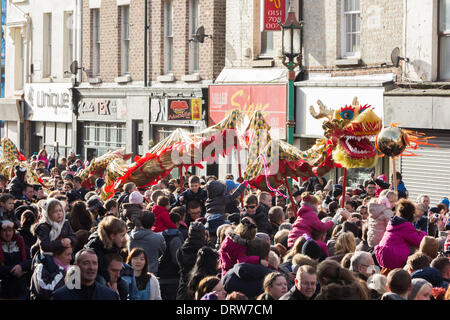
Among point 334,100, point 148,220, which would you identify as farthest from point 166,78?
point 148,220

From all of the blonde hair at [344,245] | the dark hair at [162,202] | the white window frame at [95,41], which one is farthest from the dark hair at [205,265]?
the white window frame at [95,41]

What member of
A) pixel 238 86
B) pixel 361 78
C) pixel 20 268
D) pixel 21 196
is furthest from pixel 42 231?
pixel 238 86

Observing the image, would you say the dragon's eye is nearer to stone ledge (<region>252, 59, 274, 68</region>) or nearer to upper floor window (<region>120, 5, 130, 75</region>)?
stone ledge (<region>252, 59, 274, 68</region>)

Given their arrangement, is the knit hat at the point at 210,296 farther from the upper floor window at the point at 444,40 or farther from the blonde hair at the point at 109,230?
the upper floor window at the point at 444,40

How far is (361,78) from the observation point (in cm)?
2027

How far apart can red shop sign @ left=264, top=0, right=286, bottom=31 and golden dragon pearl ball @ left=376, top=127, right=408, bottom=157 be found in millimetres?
10106

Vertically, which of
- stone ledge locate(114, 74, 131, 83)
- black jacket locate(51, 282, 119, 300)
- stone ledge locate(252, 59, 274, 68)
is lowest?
black jacket locate(51, 282, 119, 300)

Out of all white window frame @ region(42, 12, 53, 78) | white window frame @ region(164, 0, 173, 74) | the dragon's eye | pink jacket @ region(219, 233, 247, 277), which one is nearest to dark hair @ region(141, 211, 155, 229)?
pink jacket @ region(219, 233, 247, 277)

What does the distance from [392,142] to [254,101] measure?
11190 millimetres

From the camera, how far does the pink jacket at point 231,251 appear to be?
877 centimetres

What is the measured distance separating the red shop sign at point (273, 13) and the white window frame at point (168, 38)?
5.85 metres

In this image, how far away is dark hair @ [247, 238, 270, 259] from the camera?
27.8ft

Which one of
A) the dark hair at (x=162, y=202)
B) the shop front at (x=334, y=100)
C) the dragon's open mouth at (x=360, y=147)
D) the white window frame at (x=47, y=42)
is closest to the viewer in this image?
the dark hair at (x=162, y=202)

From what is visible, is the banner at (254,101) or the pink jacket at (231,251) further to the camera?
the banner at (254,101)
